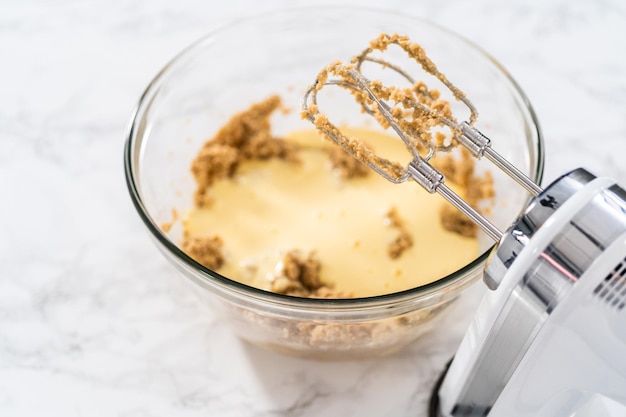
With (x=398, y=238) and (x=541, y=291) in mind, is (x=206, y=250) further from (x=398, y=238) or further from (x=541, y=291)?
(x=541, y=291)

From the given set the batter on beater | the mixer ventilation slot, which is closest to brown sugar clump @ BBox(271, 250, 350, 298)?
the batter on beater

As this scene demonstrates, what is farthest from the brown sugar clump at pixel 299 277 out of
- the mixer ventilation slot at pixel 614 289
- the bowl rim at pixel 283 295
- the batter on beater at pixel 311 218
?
the mixer ventilation slot at pixel 614 289

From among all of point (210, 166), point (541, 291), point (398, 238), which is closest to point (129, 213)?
point (210, 166)

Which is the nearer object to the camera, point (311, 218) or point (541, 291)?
point (541, 291)

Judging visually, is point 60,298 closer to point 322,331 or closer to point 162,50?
point 322,331

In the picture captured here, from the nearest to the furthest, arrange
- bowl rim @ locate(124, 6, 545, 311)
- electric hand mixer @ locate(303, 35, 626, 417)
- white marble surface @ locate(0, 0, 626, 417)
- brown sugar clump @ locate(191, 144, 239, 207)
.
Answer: electric hand mixer @ locate(303, 35, 626, 417) < bowl rim @ locate(124, 6, 545, 311) < white marble surface @ locate(0, 0, 626, 417) < brown sugar clump @ locate(191, 144, 239, 207)

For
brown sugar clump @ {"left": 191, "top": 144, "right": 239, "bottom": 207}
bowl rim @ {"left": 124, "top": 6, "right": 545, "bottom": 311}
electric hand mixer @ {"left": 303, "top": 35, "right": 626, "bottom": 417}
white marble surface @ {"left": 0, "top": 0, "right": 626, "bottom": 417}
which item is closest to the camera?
electric hand mixer @ {"left": 303, "top": 35, "right": 626, "bottom": 417}

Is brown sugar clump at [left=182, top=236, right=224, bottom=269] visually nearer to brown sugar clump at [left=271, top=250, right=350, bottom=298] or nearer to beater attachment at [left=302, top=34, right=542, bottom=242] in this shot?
brown sugar clump at [left=271, top=250, right=350, bottom=298]
